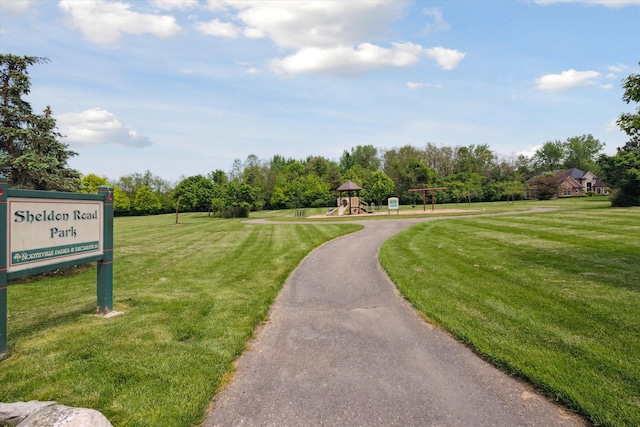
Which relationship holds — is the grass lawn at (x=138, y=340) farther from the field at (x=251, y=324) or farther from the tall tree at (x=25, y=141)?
the tall tree at (x=25, y=141)

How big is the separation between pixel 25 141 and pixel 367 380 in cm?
1306

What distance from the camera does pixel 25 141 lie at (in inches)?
432

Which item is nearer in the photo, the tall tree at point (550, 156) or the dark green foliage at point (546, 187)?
the dark green foliage at point (546, 187)

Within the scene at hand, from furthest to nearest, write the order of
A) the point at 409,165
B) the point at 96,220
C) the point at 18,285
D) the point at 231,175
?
1. the point at 231,175
2. the point at 409,165
3. the point at 18,285
4. the point at 96,220

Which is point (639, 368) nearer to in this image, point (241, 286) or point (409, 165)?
point (241, 286)

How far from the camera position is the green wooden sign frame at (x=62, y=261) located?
475 cm

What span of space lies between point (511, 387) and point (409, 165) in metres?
69.1

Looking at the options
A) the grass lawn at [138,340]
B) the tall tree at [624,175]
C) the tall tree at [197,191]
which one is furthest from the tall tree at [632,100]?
the tall tree at [197,191]

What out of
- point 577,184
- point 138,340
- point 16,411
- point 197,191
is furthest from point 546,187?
point 16,411

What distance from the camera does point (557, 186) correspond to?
2586 inches

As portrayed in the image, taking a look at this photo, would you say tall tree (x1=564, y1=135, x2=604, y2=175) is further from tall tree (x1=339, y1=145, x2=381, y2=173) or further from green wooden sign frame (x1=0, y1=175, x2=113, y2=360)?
green wooden sign frame (x1=0, y1=175, x2=113, y2=360)

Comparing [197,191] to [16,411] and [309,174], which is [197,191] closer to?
[309,174]

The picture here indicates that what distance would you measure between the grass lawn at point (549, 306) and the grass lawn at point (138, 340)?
3.84 metres

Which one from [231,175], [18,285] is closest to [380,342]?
[18,285]
